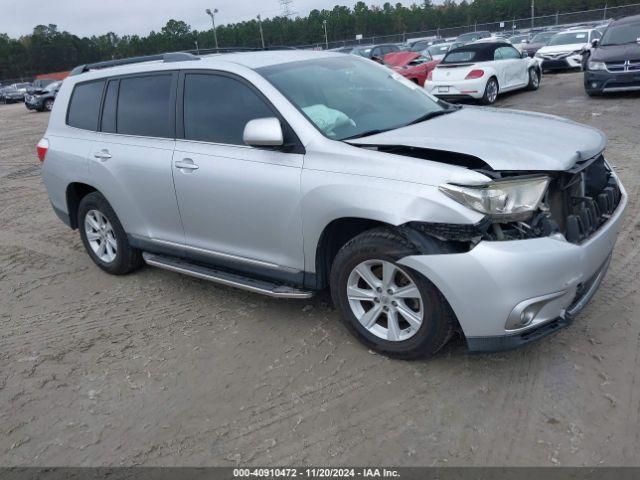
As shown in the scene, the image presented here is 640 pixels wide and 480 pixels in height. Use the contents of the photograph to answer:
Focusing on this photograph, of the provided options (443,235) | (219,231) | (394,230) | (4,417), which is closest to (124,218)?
(219,231)

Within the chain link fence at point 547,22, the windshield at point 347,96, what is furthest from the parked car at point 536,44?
the windshield at point 347,96

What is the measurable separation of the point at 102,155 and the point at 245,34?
81938 millimetres

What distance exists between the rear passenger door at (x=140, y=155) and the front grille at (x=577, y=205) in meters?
2.67

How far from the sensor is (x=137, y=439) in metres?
3.13

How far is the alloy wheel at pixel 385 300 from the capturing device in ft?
11.1

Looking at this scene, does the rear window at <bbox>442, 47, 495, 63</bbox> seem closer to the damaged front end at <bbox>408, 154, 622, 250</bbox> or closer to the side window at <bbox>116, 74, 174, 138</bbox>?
the side window at <bbox>116, 74, 174, 138</bbox>

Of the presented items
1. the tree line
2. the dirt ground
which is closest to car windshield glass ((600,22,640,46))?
the dirt ground

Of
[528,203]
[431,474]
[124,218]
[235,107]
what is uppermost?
[235,107]

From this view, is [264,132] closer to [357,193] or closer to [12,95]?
[357,193]

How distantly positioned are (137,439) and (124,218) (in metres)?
2.34

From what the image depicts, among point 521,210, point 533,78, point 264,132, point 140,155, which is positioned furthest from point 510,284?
point 533,78

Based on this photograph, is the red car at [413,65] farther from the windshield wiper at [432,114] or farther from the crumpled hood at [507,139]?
the crumpled hood at [507,139]

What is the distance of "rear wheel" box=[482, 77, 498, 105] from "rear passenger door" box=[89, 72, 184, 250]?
34.7 feet

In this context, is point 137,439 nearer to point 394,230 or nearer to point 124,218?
point 394,230
